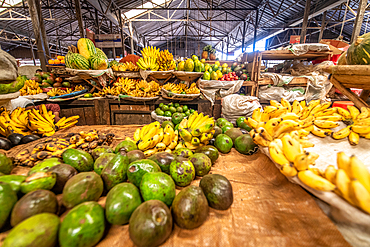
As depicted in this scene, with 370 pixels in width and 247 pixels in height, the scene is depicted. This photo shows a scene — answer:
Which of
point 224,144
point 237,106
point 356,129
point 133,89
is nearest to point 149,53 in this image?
point 133,89

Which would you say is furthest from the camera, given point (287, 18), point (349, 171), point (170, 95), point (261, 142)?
point (287, 18)

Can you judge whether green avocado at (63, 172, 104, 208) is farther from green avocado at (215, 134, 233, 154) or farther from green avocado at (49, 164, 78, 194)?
green avocado at (215, 134, 233, 154)

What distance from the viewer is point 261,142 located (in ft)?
5.25

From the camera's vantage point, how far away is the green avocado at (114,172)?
4.05 feet

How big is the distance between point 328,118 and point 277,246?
→ 5.47 ft

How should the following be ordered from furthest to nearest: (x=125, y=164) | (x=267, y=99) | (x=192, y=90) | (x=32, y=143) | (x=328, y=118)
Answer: (x=267, y=99), (x=192, y=90), (x=32, y=143), (x=328, y=118), (x=125, y=164)

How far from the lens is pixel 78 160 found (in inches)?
54.8

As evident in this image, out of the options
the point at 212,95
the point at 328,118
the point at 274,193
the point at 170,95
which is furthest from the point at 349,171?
the point at 212,95

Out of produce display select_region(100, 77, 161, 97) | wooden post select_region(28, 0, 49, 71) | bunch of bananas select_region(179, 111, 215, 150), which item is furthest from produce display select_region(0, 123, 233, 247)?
wooden post select_region(28, 0, 49, 71)

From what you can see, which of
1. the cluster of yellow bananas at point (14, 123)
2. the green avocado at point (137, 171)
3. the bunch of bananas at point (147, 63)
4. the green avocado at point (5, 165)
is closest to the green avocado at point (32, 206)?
the green avocado at point (137, 171)

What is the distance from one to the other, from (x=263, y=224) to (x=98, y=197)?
1.30 meters

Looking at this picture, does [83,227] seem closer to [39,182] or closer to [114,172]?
[114,172]

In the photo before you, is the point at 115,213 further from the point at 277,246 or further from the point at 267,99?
the point at 267,99

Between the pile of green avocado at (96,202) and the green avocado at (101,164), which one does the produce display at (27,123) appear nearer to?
the pile of green avocado at (96,202)
